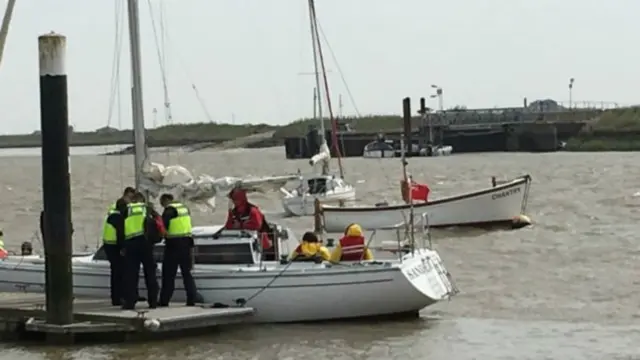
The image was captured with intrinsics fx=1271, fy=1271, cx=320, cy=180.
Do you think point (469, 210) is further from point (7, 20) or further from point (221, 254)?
point (7, 20)

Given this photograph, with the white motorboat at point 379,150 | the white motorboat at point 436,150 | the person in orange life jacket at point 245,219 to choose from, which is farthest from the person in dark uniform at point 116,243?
the white motorboat at point 436,150

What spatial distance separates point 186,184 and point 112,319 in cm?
371

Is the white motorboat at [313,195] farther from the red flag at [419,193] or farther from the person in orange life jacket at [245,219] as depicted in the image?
the person in orange life jacket at [245,219]

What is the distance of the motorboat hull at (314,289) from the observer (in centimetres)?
1945

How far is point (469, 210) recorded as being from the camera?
39.0 metres

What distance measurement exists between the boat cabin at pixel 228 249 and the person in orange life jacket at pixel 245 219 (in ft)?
0.60

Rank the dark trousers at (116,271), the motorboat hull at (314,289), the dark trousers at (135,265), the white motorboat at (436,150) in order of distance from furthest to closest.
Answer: the white motorboat at (436,150) → the motorboat hull at (314,289) → the dark trousers at (116,271) → the dark trousers at (135,265)

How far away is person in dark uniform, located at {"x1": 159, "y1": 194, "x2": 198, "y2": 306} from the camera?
62.4ft

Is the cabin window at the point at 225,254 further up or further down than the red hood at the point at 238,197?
further down

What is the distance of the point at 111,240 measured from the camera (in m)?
19.2

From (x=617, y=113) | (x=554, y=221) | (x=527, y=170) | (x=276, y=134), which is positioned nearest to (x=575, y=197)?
(x=554, y=221)

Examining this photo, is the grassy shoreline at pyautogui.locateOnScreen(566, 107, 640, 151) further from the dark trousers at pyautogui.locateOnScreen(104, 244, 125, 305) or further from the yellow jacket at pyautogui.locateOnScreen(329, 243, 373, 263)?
the dark trousers at pyautogui.locateOnScreen(104, 244, 125, 305)

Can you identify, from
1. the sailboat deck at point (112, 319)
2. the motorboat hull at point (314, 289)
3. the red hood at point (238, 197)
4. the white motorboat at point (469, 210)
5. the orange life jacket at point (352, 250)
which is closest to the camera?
the sailboat deck at point (112, 319)

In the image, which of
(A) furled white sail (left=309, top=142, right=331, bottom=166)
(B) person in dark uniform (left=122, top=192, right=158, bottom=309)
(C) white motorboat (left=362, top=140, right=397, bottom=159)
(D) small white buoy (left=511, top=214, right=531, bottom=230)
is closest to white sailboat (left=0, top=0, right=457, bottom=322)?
(B) person in dark uniform (left=122, top=192, right=158, bottom=309)
